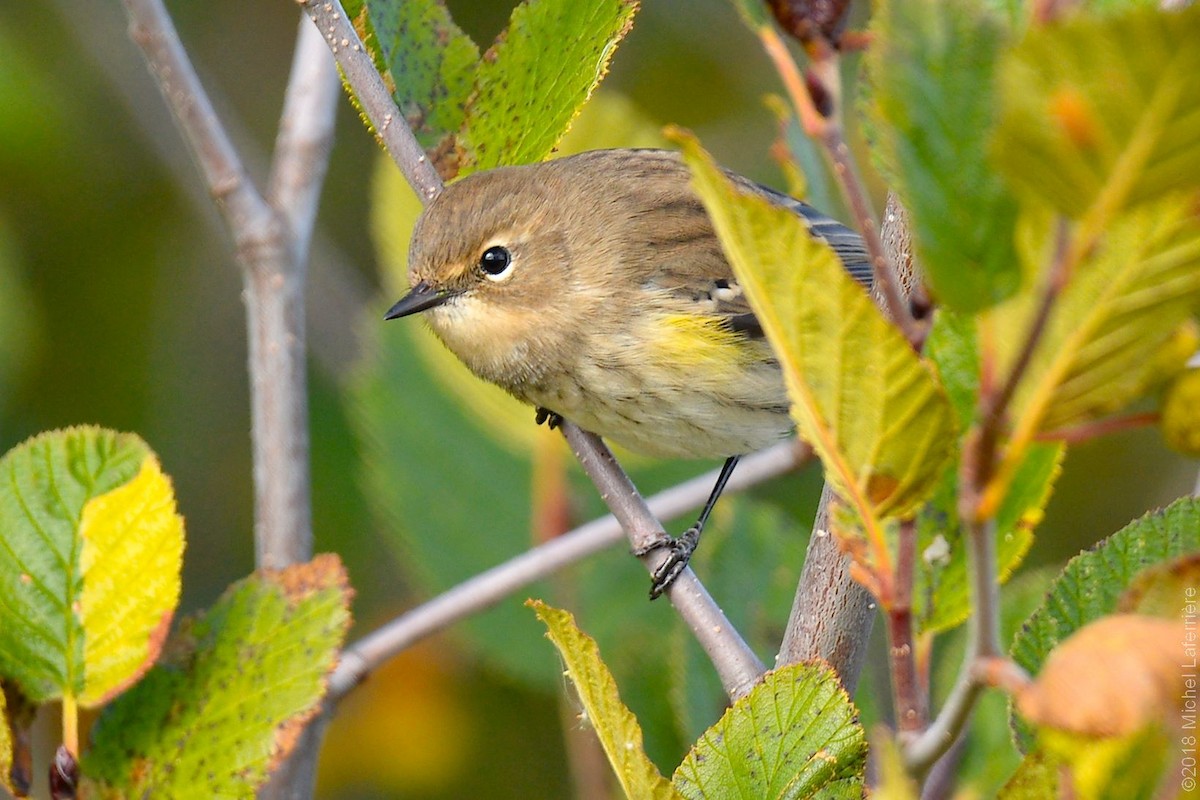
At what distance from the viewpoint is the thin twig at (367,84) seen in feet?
6.97

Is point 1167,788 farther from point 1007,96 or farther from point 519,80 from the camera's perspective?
point 519,80

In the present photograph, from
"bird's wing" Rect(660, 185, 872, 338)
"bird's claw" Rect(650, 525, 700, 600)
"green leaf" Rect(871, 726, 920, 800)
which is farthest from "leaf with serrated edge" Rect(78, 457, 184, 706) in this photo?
"bird's wing" Rect(660, 185, 872, 338)

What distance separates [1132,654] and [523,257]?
2.47m

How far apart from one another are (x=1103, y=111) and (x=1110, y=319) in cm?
16

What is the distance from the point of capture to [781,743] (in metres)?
1.38

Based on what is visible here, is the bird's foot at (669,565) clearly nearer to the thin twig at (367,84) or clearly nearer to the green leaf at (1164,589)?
the thin twig at (367,84)

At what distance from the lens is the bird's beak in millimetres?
2980

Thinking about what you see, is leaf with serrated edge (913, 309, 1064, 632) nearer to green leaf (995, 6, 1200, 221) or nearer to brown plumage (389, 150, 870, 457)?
green leaf (995, 6, 1200, 221)

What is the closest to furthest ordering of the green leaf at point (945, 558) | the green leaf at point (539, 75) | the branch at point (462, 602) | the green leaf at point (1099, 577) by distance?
the green leaf at point (945, 558), the green leaf at point (1099, 577), the green leaf at point (539, 75), the branch at point (462, 602)

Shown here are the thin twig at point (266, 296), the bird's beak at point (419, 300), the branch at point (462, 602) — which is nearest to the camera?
the branch at point (462, 602)

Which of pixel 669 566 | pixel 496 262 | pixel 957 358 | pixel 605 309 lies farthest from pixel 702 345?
pixel 957 358

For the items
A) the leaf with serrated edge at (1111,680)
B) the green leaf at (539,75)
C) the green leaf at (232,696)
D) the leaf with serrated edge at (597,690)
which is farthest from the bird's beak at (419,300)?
the leaf with serrated edge at (1111,680)

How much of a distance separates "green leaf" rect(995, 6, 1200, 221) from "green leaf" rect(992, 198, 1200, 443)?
40 millimetres

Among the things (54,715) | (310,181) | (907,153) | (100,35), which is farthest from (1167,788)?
(100,35)
